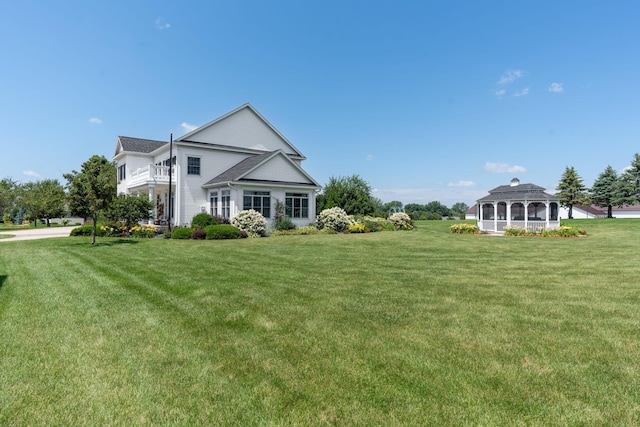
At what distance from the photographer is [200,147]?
24953mm

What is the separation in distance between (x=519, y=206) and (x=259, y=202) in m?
24.0

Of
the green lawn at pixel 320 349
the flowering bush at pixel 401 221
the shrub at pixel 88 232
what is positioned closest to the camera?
the green lawn at pixel 320 349

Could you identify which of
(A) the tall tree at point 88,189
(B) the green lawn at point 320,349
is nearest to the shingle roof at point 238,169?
(A) the tall tree at point 88,189

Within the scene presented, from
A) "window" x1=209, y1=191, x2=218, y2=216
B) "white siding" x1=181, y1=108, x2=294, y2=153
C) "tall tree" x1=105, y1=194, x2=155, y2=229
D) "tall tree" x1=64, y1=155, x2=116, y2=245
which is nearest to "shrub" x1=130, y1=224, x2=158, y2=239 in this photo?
"tall tree" x1=105, y1=194, x2=155, y2=229

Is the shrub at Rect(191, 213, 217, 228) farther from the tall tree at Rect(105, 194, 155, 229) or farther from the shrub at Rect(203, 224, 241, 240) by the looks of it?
the tall tree at Rect(105, 194, 155, 229)

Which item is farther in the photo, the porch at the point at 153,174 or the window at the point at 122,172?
the window at the point at 122,172

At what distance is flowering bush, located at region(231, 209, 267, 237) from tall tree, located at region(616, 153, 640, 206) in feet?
159

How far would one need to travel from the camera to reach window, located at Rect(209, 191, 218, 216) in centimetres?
2470

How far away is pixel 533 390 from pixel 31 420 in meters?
4.54

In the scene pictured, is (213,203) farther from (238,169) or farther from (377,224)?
(377,224)

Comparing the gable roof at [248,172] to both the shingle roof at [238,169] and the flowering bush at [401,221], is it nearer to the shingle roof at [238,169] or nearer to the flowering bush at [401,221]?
the shingle roof at [238,169]

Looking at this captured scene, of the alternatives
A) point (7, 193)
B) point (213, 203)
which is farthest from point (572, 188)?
point (7, 193)

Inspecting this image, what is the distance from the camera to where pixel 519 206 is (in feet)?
100

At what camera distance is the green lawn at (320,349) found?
2.89 meters
